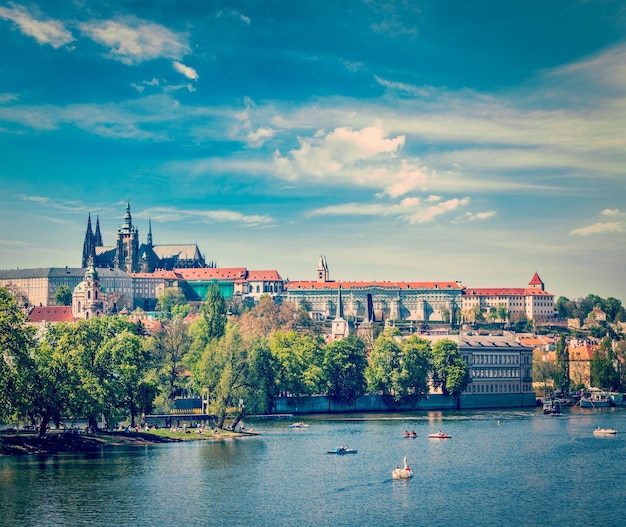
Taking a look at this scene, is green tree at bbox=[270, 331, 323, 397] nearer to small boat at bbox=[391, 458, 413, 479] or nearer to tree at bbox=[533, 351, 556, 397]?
tree at bbox=[533, 351, 556, 397]

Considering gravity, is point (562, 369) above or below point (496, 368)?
above

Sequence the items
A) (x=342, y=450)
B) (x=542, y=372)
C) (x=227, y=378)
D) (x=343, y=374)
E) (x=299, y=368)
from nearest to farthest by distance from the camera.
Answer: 1. (x=342, y=450)
2. (x=227, y=378)
3. (x=299, y=368)
4. (x=343, y=374)
5. (x=542, y=372)

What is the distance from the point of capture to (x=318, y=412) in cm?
12650

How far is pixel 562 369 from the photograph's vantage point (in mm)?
167125

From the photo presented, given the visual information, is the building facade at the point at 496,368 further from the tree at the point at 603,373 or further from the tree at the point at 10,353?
the tree at the point at 10,353

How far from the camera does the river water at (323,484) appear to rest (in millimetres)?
54000

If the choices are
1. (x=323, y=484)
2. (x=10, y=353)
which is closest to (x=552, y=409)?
(x=323, y=484)

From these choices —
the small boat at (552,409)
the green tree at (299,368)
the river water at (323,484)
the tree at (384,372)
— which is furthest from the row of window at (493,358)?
the river water at (323,484)

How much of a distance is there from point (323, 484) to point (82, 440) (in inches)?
838

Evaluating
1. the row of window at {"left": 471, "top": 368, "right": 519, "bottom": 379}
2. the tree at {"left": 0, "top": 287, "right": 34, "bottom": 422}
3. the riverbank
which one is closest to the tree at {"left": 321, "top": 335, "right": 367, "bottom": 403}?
the row of window at {"left": 471, "top": 368, "right": 519, "bottom": 379}

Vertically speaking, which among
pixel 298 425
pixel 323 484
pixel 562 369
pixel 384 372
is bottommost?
pixel 323 484

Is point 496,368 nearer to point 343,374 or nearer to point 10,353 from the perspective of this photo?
point 343,374

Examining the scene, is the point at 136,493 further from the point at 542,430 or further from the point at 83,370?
the point at 542,430

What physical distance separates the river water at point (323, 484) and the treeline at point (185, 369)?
4518 mm
